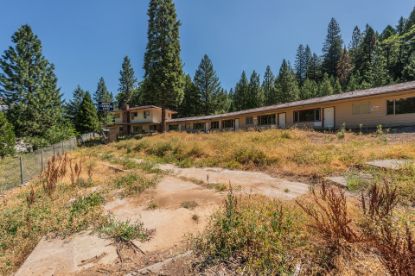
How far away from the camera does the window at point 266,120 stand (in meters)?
23.5

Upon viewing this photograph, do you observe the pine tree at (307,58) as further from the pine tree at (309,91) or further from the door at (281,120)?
the door at (281,120)

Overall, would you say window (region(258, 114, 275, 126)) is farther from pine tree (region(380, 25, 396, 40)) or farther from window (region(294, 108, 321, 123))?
pine tree (region(380, 25, 396, 40))

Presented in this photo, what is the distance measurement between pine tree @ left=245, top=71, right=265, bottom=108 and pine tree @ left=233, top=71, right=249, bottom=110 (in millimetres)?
650

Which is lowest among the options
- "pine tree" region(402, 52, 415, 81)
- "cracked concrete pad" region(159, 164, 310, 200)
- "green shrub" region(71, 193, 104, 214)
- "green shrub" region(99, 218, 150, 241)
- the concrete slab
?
"green shrub" region(99, 218, 150, 241)

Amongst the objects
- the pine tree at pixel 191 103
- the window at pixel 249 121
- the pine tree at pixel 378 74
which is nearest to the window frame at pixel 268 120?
the window at pixel 249 121

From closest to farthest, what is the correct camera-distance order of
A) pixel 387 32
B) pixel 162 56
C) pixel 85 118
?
pixel 162 56
pixel 85 118
pixel 387 32

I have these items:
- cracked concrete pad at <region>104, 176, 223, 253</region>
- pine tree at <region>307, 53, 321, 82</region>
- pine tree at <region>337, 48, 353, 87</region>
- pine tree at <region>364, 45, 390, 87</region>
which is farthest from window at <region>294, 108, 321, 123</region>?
pine tree at <region>307, 53, 321, 82</region>

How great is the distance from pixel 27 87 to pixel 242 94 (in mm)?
35240

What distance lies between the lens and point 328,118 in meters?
18.0

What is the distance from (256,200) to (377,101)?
15.6 m

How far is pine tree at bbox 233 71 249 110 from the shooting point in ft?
150

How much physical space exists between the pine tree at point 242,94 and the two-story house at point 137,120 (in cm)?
1546

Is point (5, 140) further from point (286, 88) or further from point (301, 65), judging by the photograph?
point (301, 65)

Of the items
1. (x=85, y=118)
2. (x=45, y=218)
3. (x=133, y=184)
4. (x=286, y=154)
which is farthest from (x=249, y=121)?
(x=85, y=118)
